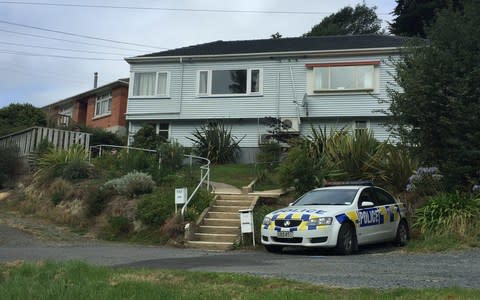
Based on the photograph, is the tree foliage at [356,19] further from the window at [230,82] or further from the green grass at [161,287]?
the green grass at [161,287]

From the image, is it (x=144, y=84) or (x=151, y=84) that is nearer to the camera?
(x=151, y=84)

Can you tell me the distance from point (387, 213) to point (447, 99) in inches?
129

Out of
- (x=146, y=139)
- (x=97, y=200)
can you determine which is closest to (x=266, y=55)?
(x=146, y=139)

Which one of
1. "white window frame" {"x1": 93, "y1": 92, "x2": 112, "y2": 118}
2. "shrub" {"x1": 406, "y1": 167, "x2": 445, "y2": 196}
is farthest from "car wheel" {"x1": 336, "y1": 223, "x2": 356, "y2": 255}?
"white window frame" {"x1": 93, "y1": 92, "x2": 112, "y2": 118}

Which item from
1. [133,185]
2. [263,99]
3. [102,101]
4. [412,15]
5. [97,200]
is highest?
[412,15]

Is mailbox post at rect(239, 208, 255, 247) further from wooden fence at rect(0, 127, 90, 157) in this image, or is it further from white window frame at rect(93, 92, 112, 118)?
white window frame at rect(93, 92, 112, 118)

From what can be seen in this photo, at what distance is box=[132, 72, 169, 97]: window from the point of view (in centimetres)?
2870

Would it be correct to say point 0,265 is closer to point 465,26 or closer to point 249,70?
point 465,26

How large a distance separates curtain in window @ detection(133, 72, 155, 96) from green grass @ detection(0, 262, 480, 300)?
21.6 metres

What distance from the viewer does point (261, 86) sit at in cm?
2722

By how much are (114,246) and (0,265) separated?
4727 mm

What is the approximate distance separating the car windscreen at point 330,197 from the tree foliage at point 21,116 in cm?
2506

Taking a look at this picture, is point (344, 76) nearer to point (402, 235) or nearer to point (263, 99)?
point (263, 99)

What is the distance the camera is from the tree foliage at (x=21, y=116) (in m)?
34.4
